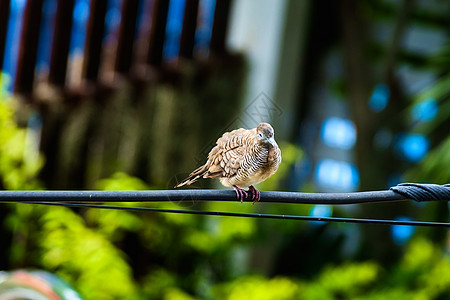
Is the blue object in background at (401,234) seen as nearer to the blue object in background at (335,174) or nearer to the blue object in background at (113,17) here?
the blue object in background at (335,174)

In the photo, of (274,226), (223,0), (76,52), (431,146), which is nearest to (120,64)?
(76,52)

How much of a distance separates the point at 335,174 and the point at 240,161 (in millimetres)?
6521

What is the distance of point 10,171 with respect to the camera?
3842 mm

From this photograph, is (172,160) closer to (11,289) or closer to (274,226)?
(274,226)

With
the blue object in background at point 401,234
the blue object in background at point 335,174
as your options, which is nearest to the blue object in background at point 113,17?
the blue object in background at point 335,174

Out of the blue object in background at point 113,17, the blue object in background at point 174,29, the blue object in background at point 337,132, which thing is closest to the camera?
the blue object in background at point 113,17

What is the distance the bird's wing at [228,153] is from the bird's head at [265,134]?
0.03 metres

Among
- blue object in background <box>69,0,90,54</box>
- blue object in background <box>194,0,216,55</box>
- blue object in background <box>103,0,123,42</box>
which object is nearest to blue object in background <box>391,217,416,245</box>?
blue object in background <box>194,0,216,55</box>

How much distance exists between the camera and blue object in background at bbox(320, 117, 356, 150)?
7715mm

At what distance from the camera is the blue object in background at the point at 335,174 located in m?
6.90

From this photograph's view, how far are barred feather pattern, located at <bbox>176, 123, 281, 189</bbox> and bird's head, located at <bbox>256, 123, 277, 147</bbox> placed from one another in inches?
0.4

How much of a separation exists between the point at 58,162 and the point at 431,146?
156 inches

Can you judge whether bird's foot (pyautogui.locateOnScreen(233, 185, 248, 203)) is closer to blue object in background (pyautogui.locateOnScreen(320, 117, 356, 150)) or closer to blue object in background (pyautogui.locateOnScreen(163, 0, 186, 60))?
blue object in background (pyautogui.locateOnScreen(163, 0, 186, 60))

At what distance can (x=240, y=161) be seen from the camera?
3.24 ft
